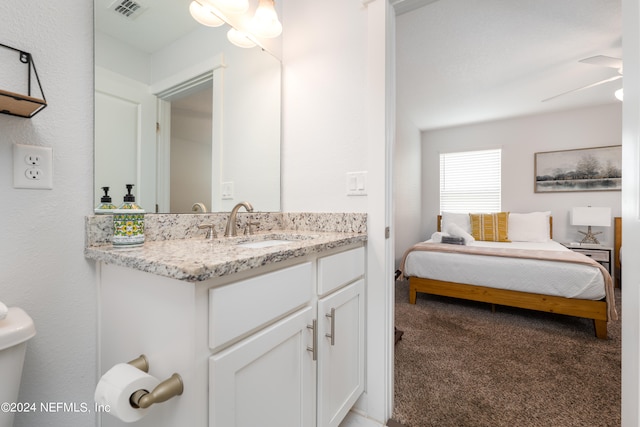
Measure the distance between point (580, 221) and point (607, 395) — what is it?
304cm

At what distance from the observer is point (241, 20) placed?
1.43 metres

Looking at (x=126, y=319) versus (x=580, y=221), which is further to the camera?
(x=580, y=221)

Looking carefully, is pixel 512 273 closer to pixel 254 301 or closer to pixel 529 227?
pixel 529 227

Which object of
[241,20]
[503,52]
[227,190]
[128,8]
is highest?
[503,52]

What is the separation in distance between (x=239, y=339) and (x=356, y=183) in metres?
0.89

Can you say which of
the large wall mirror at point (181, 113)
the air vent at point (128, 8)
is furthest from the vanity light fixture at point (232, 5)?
the air vent at point (128, 8)

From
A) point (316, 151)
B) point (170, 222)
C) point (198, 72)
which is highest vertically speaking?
point (198, 72)

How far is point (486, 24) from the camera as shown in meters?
2.15

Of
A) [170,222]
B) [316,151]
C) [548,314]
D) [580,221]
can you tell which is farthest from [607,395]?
[580,221]

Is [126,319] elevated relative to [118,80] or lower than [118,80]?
lower

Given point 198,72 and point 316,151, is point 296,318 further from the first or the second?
point 198,72

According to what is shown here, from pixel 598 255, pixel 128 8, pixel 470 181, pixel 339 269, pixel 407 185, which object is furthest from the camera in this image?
pixel 470 181

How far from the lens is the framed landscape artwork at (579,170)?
3.74 m

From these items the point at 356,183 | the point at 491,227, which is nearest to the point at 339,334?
the point at 356,183
